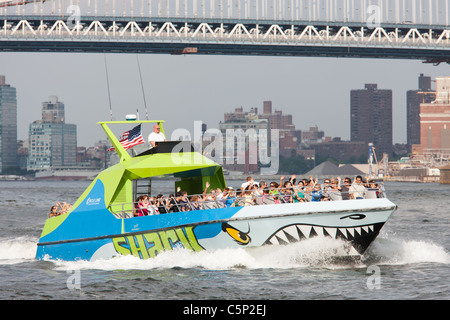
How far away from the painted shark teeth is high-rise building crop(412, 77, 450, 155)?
476ft

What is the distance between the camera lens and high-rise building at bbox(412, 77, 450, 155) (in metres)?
153

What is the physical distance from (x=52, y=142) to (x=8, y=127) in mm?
20684

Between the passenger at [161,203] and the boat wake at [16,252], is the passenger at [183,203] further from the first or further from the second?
the boat wake at [16,252]

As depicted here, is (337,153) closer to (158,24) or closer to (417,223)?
(158,24)

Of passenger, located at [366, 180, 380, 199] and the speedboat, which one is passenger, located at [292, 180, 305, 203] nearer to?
the speedboat

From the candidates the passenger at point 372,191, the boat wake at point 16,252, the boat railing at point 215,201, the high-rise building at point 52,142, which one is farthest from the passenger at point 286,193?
the high-rise building at point 52,142

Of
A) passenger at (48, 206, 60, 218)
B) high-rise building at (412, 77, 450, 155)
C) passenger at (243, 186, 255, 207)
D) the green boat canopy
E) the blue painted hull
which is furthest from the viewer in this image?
high-rise building at (412, 77, 450, 155)

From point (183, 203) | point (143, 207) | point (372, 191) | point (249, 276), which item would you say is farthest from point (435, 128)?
point (249, 276)

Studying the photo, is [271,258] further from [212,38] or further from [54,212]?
[212,38]


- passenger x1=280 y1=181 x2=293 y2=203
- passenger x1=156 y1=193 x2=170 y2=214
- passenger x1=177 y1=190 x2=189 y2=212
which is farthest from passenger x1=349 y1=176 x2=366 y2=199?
passenger x1=156 y1=193 x2=170 y2=214

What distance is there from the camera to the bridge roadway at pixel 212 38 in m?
72.8

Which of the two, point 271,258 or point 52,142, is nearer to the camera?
point 271,258

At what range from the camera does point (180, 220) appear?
12.7 meters
